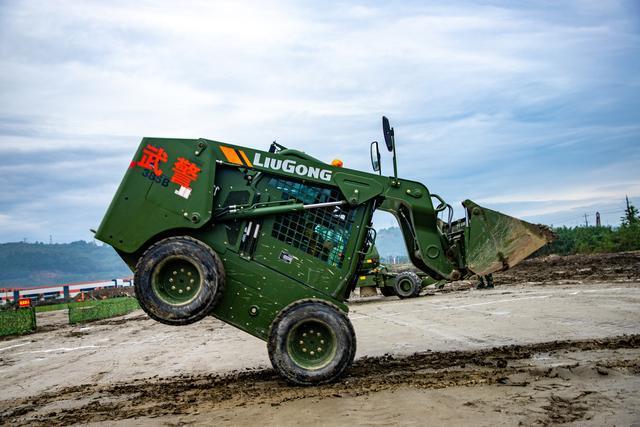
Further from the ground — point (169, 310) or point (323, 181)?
point (323, 181)

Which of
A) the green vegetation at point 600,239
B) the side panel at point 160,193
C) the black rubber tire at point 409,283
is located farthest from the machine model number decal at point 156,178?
the green vegetation at point 600,239

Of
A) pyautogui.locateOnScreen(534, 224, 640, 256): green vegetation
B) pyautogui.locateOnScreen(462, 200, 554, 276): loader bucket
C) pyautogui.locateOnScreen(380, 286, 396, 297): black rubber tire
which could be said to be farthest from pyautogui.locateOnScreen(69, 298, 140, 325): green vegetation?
pyautogui.locateOnScreen(534, 224, 640, 256): green vegetation

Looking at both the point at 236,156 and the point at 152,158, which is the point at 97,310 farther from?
the point at 236,156

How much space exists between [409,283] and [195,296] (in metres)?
16.6

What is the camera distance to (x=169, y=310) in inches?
262

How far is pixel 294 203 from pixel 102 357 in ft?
24.9

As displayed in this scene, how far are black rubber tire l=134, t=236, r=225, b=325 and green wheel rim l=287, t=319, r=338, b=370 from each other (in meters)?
1.08

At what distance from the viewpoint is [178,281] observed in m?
6.82

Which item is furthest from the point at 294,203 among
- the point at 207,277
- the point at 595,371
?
the point at 595,371

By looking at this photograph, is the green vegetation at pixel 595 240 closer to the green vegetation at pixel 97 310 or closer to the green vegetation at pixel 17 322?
the green vegetation at pixel 97 310

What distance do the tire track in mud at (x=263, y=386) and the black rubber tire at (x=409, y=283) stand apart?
13.7 metres

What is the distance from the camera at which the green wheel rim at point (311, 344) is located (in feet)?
22.7

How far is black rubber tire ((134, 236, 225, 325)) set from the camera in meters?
6.64

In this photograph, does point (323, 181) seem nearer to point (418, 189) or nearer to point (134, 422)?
point (418, 189)
